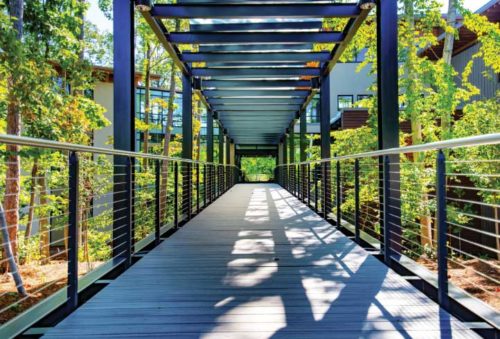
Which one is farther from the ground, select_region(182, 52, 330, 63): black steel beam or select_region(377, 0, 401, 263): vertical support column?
select_region(182, 52, 330, 63): black steel beam

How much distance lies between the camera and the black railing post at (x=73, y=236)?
2172 millimetres

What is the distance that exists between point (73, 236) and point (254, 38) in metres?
4.25

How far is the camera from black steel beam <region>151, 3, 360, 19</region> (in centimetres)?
470

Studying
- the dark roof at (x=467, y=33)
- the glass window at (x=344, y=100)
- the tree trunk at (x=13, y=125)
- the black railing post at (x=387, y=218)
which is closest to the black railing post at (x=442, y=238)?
the black railing post at (x=387, y=218)

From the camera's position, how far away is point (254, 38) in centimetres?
569

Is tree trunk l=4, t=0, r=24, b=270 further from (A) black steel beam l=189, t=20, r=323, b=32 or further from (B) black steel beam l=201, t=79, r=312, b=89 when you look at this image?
(A) black steel beam l=189, t=20, r=323, b=32

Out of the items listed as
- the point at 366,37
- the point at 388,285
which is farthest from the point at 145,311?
the point at 366,37

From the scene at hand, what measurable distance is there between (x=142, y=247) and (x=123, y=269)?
642 millimetres

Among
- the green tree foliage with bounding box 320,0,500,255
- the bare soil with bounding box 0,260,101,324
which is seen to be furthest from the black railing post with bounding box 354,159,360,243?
the bare soil with bounding box 0,260,101,324

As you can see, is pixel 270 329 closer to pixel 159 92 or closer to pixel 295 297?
pixel 295 297

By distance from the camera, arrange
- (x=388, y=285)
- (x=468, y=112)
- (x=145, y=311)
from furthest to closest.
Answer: (x=468, y=112) → (x=388, y=285) → (x=145, y=311)

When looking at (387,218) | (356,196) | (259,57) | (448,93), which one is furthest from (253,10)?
(448,93)

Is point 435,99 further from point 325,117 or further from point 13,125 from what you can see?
point 13,125

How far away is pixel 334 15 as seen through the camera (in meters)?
4.75
